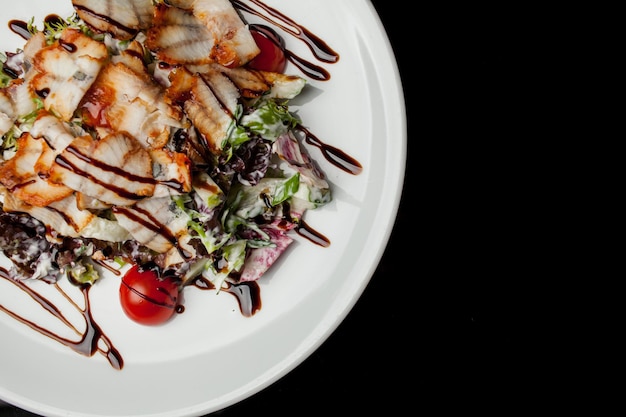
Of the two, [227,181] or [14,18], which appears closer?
[227,181]

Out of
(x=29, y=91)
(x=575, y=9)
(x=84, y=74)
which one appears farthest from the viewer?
(x=575, y=9)

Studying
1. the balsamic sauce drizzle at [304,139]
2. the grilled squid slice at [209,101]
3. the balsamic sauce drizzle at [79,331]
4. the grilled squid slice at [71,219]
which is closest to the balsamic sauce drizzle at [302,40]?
the balsamic sauce drizzle at [304,139]

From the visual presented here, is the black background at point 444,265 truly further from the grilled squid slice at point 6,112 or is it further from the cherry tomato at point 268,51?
the grilled squid slice at point 6,112

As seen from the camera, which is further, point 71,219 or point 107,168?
point 71,219

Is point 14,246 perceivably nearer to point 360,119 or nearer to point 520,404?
point 360,119

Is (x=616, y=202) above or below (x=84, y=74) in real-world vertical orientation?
above

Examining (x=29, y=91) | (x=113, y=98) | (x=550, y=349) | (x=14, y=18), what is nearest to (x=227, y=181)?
(x=113, y=98)

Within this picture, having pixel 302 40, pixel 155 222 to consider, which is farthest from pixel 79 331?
pixel 302 40

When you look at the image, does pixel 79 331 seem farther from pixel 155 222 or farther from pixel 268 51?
pixel 268 51
